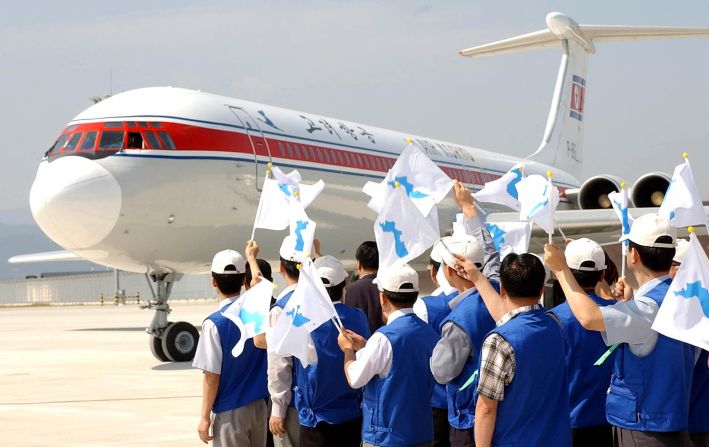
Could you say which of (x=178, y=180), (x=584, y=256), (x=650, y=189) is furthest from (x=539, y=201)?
(x=650, y=189)

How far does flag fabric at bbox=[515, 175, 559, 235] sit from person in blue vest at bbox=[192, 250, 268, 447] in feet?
6.40

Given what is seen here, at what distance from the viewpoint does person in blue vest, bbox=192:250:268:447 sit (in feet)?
21.6

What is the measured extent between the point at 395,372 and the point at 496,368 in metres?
0.78

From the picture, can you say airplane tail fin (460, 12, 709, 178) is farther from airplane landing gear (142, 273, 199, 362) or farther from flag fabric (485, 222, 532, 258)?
flag fabric (485, 222, 532, 258)

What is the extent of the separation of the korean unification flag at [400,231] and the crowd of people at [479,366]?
244 mm

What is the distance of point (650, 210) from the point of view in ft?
70.5

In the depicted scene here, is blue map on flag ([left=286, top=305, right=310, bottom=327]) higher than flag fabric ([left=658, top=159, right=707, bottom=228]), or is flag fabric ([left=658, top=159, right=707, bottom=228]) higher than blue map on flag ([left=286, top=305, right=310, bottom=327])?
flag fabric ([left=658, top=159, right=707, bottom=228])

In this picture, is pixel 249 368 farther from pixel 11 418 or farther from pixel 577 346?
pixel 11 418

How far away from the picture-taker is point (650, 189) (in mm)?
24984

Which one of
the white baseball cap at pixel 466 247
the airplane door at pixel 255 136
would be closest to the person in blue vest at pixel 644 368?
the white baseball cap at pixel 466 247

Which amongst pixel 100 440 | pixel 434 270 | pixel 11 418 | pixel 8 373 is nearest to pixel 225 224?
pixel 8 373

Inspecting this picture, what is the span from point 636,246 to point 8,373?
38.7ft

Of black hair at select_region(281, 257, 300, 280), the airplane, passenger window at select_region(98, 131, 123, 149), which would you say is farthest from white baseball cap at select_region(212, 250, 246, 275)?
passenger window at select_region(98, 131, 123, 149)

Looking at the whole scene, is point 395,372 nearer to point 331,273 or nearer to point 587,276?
point 331,273
